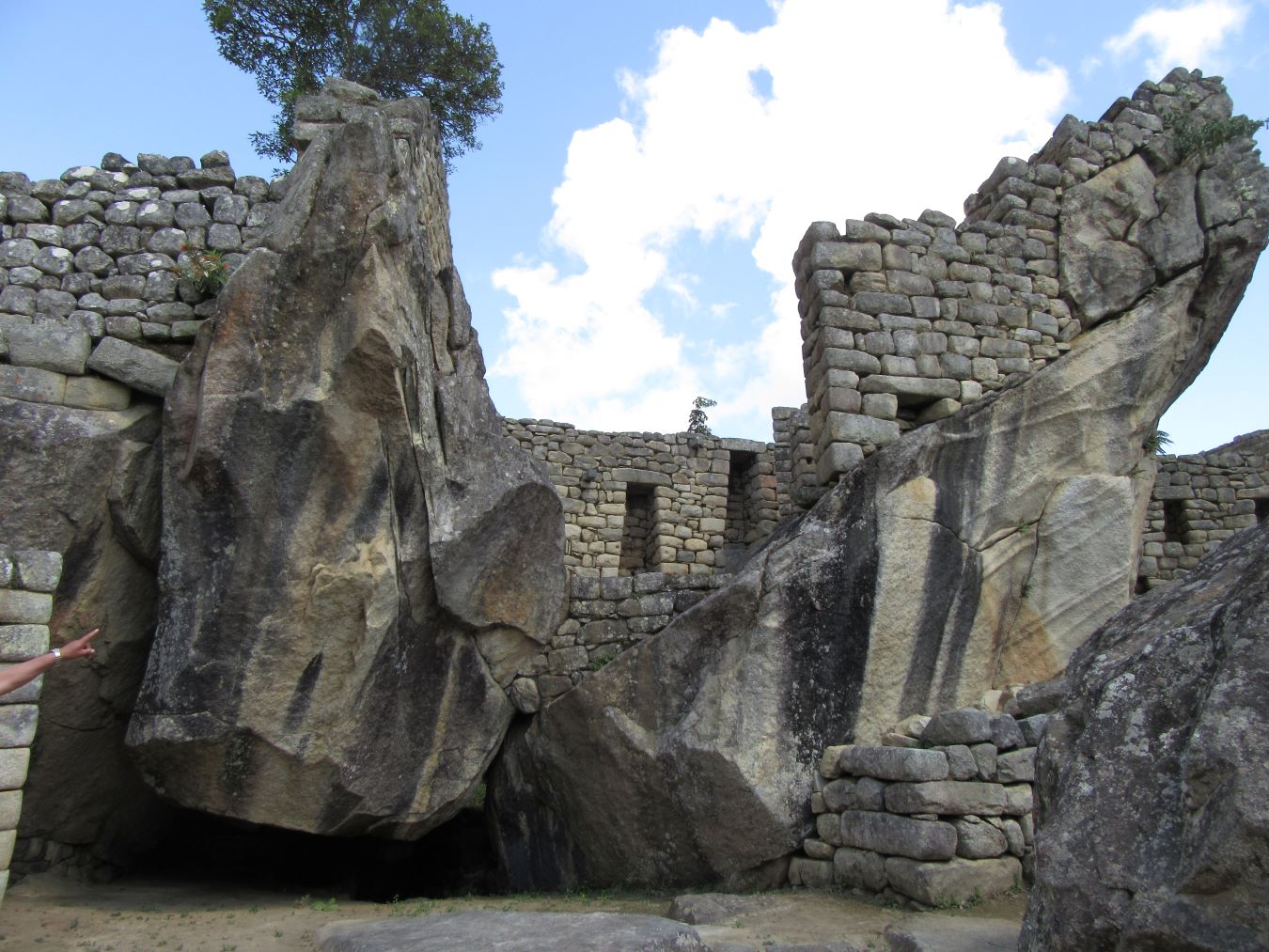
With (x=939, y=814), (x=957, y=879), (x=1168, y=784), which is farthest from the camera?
(x=939, y=814)

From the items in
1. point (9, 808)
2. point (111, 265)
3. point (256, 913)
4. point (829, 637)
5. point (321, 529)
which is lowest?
point (256, 913)

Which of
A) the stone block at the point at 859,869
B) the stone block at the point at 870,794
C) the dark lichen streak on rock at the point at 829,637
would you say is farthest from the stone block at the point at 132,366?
the stone block at the point at 859,869

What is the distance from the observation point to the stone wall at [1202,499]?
1306 cm

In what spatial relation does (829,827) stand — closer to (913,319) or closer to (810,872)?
(810,872)

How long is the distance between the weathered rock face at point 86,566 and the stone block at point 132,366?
0.22m

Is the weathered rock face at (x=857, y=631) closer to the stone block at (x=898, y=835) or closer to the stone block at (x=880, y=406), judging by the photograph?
the stone block at (x=880, y=406)

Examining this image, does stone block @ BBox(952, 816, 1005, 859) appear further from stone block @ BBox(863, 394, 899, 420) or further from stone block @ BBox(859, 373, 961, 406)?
stone block @ BBox(859, 373, 961, 406)

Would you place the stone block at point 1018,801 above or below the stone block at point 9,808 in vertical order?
above

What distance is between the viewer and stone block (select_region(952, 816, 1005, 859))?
5.96 meters

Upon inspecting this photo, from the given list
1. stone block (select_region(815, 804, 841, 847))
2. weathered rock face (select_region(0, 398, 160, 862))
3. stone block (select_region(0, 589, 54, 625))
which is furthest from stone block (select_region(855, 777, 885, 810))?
weathered rock face (select_region(0, 398, 160, 862))

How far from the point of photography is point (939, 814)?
608 centimetres

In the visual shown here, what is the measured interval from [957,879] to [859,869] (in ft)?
2.35

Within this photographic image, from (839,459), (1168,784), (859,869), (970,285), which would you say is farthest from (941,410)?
(1168,784)

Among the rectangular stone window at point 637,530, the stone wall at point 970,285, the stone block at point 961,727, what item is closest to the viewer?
the stone block at point 961,727
